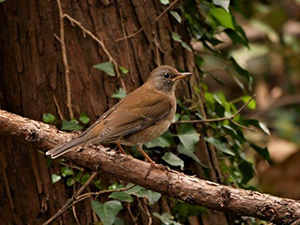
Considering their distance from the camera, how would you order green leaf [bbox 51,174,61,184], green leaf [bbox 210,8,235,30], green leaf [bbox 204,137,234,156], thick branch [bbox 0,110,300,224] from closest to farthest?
thick branch [bbox 0,110,300,224] < green leaf [bbox 51,174,61,184] < green leaf [bbox 204,137,234,156] < green leaf [bbox 210,8,235,30]

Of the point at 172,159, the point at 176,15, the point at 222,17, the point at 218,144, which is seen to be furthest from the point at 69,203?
the point at 222,17

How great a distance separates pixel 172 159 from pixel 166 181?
0.76 m

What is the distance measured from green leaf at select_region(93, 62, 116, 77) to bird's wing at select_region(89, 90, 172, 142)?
0.85ft

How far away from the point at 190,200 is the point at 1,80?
1.74 meters

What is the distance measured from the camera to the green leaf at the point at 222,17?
454cm

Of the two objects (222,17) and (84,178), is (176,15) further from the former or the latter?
(84,178)

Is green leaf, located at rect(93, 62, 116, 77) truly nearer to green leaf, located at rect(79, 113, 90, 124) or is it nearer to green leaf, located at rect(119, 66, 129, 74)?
green leaf, located at rect(119, 66, 129, 74)

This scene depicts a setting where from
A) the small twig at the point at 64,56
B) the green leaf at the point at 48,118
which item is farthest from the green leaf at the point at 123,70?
the green leaf at the point at 48,118

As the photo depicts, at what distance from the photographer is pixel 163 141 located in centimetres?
411

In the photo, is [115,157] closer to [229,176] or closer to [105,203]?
[105,203]

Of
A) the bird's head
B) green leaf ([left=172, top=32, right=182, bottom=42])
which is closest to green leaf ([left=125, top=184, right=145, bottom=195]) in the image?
the bird's head

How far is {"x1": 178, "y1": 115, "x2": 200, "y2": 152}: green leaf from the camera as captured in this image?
411cm

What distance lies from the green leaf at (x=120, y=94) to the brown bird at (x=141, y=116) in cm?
10

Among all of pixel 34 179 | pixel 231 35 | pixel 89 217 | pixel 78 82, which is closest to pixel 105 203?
pixel 89 217
